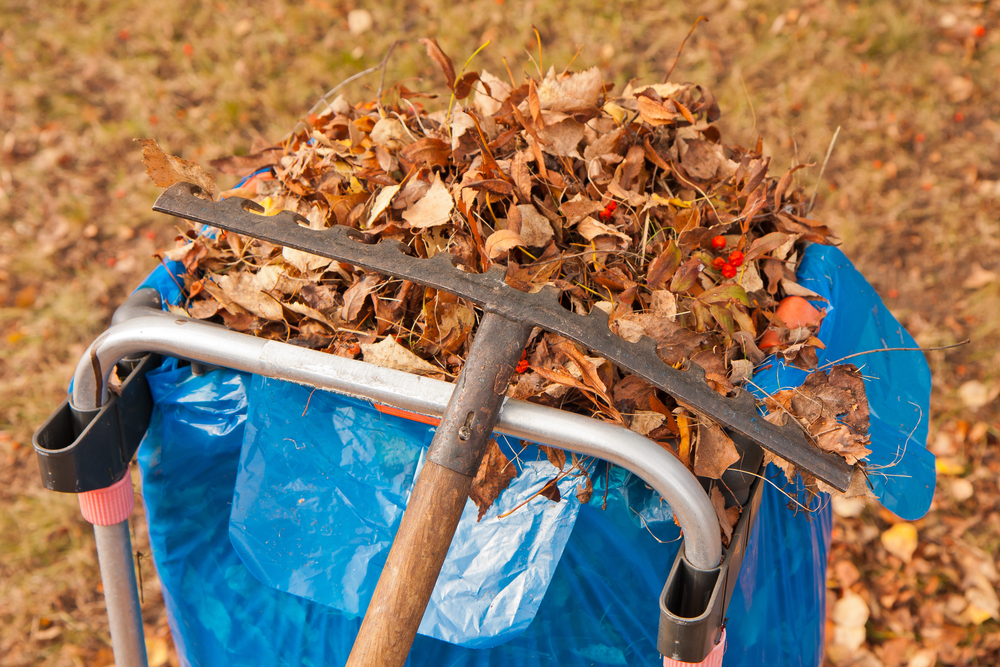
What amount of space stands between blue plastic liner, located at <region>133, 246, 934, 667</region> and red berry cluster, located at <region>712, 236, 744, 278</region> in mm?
150

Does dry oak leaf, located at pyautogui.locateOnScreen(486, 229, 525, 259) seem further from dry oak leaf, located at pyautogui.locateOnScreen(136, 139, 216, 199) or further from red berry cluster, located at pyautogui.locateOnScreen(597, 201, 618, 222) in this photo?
dry oak leaf, located at pyautogui.locateOnScreen(136, 139, 216, 199)

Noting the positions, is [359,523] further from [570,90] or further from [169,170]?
[570,90]

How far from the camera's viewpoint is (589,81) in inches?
42.1

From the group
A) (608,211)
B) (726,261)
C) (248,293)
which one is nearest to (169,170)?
(248,293)

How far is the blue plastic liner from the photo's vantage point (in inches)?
35.6

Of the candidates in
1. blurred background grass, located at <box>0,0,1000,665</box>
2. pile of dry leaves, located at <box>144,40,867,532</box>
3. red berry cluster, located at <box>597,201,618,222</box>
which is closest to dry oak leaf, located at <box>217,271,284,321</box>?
pile of dry leaves, located at <box>144,40,867,532</box>

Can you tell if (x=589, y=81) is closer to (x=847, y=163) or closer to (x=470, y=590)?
(x=470, y=590)

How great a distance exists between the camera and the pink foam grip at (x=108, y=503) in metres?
0.93

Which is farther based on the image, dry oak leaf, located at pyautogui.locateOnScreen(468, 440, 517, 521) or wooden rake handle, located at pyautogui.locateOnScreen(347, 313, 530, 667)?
dry oak leaf, located at pyautogui.locateOnScreen(468, 440, 517, 521)

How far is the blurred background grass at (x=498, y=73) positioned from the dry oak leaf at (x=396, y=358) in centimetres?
138

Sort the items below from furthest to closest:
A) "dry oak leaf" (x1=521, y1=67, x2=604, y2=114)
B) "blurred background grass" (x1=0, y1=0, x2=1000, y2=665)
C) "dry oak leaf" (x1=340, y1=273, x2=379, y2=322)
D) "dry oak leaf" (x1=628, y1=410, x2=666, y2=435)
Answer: "blurred background grass" (x1=0, y1=0, x2=1000, y2=665)
"dry oak leaf" (x1=521, y1=67, x2=604, y2=114)
"dry oak leaf" (x1=340, y1=273, x2=379, y2=322)
"dry oak leaf" (x1=628, y1=410, x2=666, y2=435)

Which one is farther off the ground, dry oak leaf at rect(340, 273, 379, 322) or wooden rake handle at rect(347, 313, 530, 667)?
dry oak leaf at rect(340, 273, 379, 322)

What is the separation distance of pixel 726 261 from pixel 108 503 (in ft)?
3.03

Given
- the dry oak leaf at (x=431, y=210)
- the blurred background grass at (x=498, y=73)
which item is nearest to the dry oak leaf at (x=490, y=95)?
the dry oak leaf at (x=431, y=210)
